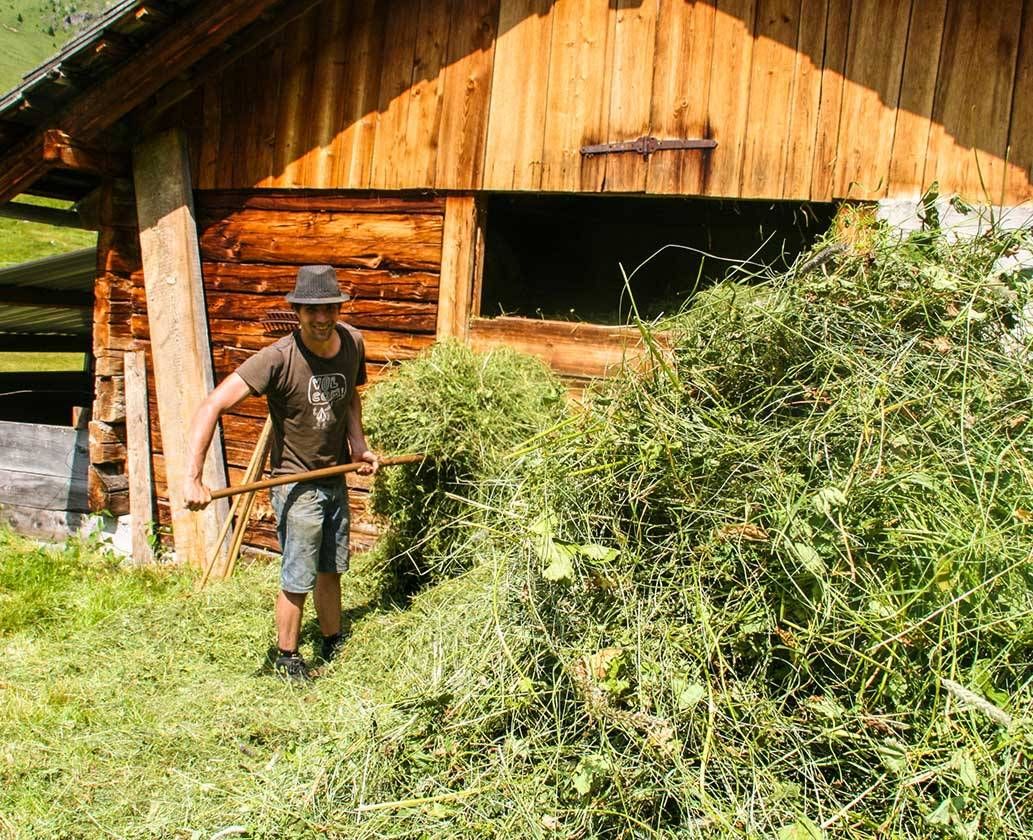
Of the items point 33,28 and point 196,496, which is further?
point 33,28

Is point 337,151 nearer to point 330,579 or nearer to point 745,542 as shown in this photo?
point 330,579

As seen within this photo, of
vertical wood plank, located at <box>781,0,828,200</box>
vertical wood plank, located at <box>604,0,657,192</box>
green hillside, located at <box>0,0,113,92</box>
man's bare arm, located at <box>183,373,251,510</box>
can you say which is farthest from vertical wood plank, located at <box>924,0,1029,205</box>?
green hillside, located at <box>0,0,113,92</box>

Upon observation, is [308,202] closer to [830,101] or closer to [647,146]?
[647,146]

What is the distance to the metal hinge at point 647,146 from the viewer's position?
15.8 ft

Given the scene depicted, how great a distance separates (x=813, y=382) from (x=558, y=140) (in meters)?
2.65

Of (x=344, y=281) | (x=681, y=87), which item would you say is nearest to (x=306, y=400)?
(x=344, y=281)

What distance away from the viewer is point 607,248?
25.6ft

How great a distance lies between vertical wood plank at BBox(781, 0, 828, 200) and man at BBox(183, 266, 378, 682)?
240 centimetres

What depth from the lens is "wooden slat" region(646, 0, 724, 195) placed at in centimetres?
482

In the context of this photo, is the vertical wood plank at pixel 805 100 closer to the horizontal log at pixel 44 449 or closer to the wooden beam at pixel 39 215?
the wooden beam at pixel 39 215

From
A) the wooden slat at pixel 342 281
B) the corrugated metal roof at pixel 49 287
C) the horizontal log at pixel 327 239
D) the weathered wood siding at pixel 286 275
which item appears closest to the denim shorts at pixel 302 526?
the weathered wood siding at pixel 286 275

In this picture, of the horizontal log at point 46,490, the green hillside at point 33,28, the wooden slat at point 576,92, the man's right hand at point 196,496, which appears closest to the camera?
the man's right hand at point 196,496

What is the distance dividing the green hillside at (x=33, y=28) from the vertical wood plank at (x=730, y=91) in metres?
64.5

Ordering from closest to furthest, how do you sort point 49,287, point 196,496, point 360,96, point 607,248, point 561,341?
point 196,496 → point 561,341 → point 360,96 → point 607,248 → point 49,287
